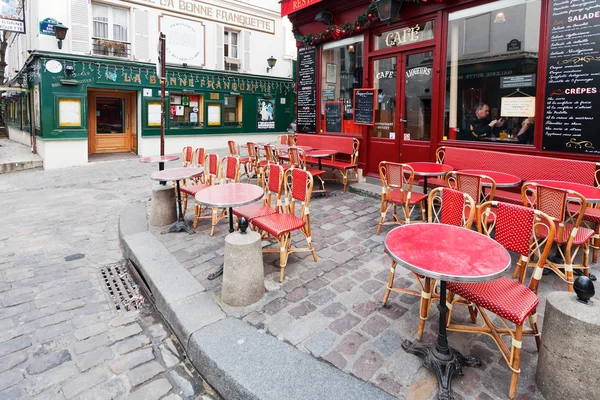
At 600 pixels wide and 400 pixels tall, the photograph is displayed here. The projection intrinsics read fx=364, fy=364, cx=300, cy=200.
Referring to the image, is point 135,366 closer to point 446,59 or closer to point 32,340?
point 32,340

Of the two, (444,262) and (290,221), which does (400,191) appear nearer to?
(290,221)

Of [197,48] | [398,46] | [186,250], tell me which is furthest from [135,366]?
[197,48]

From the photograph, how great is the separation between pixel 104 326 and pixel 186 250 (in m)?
1.40

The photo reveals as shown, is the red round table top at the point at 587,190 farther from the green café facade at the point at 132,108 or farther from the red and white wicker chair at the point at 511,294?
the green café facade at the point at 132,108

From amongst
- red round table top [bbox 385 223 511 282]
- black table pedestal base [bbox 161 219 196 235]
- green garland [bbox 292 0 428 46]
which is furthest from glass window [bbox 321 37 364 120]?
red round table top [bbox 385 223 511 282]

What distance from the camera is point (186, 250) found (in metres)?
4.39

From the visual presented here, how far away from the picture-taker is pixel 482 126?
5.81 metres

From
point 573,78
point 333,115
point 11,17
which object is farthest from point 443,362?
point 11,17

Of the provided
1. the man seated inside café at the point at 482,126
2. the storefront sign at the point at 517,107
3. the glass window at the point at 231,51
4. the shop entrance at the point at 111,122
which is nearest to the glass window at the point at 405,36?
the man seated inside café at the point at 482,126

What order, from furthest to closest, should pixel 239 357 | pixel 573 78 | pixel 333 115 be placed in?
pixel 333 115
pixel 573 78
pixel 239 357

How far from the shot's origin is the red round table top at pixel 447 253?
6.64 feet

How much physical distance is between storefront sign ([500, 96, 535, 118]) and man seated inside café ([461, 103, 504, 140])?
15cm

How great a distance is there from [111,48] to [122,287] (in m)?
11.7

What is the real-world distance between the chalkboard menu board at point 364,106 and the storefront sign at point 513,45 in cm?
254
